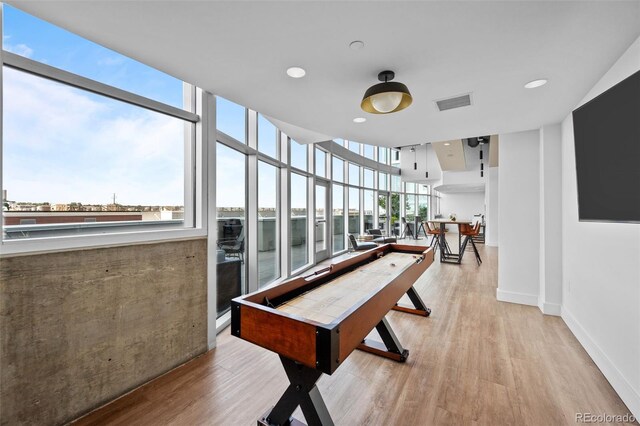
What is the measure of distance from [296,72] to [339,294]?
70.2 inches

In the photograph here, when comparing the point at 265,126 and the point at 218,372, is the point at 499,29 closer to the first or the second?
the point at 218,372

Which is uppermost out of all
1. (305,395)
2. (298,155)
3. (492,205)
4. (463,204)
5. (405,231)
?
(298,155)

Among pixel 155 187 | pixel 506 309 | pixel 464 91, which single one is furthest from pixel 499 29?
pixel 506 309

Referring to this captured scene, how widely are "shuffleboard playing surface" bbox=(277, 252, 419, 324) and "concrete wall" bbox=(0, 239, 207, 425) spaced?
1.20 meters

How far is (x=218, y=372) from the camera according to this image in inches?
90.7

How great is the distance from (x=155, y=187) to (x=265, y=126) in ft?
8.22

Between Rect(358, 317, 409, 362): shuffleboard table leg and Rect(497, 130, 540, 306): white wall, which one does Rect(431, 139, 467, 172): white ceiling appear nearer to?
Rect(497, 130, 540, 306): white wall

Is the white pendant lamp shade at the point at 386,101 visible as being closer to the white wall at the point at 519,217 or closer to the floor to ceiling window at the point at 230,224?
the floor to ceiling window at the point at 230,224

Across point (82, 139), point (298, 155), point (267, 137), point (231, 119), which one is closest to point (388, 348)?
point (82, 139)

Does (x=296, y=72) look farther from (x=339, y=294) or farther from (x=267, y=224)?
(x=267, y=224)

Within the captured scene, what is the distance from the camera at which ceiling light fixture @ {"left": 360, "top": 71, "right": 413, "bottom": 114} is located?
2.01 metres

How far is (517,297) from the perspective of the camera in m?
3.90

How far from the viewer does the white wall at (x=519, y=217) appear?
3.77 metres

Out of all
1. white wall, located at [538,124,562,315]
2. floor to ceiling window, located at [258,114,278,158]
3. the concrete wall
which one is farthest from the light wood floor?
floor to ceiling window, located at [258,114,278,158]
